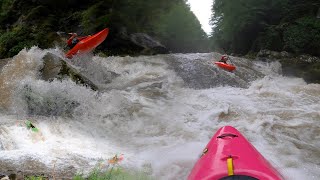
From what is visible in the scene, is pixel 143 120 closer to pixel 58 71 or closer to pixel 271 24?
pixel 58 71

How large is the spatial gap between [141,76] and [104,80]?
1.16m

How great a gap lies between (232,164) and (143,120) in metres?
3.53

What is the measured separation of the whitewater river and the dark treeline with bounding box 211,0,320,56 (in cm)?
581

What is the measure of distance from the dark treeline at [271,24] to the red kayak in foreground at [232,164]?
12.1m

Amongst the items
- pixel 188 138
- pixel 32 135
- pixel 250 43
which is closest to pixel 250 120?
pixel 188 138

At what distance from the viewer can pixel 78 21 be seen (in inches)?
658

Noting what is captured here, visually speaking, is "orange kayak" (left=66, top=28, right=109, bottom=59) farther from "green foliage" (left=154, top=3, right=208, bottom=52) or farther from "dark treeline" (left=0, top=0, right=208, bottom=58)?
"green foliage" (left=154, top=3, right=208, bottom=52)

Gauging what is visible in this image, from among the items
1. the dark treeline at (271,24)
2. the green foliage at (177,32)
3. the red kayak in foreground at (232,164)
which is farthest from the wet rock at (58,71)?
the green foliage at (177,32)

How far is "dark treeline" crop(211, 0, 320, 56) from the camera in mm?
14946

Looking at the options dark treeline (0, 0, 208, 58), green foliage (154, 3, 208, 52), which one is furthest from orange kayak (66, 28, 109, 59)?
green foliage (154, 3, 208, 52)

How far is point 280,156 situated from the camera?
4.75 m

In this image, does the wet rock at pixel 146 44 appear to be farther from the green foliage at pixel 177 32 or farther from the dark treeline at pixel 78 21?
the green foliage at pixel 177 32

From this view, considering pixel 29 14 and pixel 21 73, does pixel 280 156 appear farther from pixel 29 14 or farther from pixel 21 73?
pixel 29 14

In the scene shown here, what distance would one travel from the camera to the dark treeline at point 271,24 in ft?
49.0
